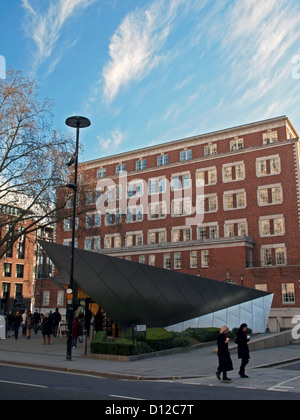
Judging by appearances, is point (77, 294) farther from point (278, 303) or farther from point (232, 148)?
point (232, 148)

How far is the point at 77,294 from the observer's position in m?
27.6

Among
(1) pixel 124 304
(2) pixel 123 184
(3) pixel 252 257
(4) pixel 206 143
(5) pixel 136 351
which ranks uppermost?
(4) pixel 206 143

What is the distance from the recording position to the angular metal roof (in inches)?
849

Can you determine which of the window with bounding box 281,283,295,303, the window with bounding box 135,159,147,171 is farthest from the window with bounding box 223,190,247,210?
the window with bounding box 135,159,147,171

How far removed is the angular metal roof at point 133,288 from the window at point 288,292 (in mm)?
21186

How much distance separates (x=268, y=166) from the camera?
5162cm

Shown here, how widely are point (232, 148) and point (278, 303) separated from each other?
20782mm

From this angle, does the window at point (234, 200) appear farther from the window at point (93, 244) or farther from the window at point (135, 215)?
the window at point (93, 244)

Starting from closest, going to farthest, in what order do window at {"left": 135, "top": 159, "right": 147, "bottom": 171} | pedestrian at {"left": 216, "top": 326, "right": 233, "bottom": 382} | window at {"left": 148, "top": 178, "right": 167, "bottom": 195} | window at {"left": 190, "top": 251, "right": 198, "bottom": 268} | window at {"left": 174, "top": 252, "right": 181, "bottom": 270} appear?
pedestrian at {"left": 216, "top": 326, "right": 233, "bottom": 382} → window at {"left": 190, "top": 251, "right": 198, "bottom": 268} → window at {"left": 174, "top": 252, "right": 181, "bottom": 270} → window at {"left": 148, "top": 178, "right": 167, "bottom": 195} → window at {"left": 135, "top": 159, "right": 147, "bottom": 171}

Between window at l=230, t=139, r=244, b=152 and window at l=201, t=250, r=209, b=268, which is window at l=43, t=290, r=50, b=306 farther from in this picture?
window at l=230, t=139, r=244, b=152

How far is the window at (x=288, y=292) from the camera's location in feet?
150

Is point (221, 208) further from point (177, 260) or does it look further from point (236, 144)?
point (236, 144)

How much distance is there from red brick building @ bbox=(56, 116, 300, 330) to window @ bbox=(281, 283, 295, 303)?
0.33ft
